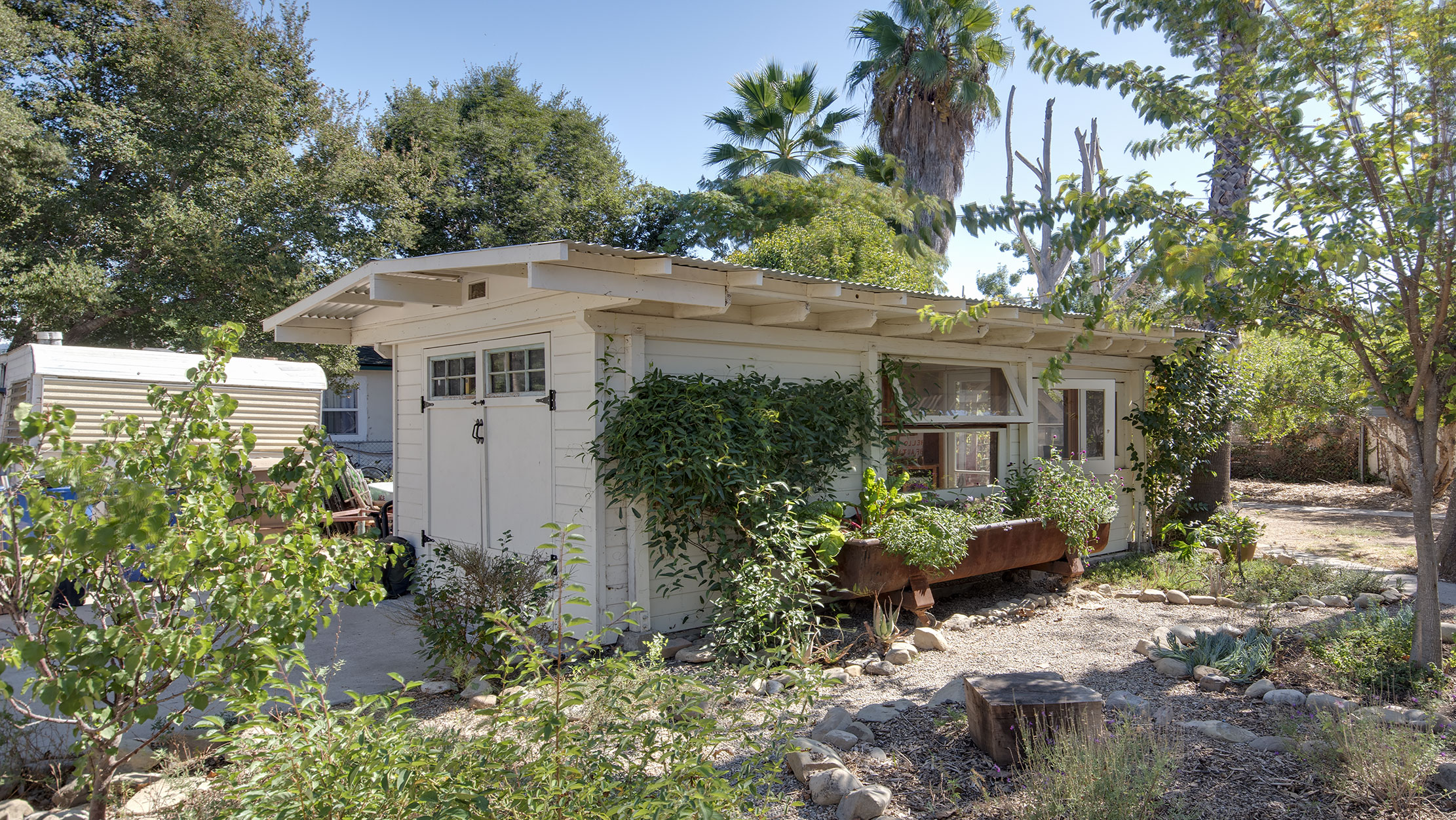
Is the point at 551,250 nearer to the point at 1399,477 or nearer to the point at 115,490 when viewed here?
the point at 115,490

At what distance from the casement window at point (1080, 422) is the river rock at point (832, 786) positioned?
17.8ft

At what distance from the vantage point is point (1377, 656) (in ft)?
14.5

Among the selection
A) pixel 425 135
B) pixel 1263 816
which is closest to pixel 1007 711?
pixel 1263 816

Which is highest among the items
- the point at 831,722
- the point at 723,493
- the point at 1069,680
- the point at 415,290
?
the point at 415,290

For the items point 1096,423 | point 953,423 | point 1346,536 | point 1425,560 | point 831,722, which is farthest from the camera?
point 1346,536

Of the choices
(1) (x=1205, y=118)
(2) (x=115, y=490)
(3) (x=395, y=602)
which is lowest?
(3) (x=395, y=602)

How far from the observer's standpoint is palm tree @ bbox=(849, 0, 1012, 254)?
15.7 m

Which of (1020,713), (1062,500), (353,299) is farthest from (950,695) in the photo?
(353,299)

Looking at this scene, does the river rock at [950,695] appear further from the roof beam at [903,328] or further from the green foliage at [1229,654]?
the roof beam at [903,328]

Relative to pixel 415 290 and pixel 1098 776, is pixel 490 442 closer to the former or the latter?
pixel 415 290

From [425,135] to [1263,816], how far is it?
20.0m

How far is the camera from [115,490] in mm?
2191

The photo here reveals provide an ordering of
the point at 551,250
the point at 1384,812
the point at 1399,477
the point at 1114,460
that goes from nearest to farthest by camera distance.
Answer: the point at 1384,812, the point at 551,250, the point at 1114,460, the point at 1399,477

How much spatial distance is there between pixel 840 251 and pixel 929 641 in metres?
10.3
